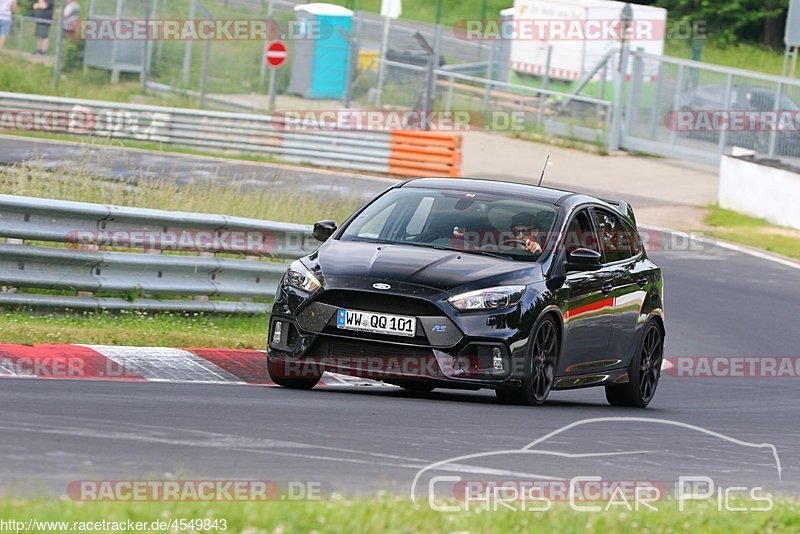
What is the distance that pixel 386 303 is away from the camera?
9914 mm

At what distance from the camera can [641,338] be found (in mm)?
12281

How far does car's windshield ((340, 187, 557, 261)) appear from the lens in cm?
1088

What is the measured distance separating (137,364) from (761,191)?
765 inches

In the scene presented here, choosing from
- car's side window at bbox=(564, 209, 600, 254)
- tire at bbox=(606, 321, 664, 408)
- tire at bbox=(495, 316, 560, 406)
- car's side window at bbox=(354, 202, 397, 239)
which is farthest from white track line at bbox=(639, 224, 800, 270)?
tire at bbox=(495, 316, 560, 406)

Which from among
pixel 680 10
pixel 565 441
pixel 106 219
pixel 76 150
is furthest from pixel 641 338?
pixel 680 10

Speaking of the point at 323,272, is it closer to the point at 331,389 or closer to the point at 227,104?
the point at 331,389

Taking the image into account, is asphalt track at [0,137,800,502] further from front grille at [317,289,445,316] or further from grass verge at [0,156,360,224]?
grass verge at [0,156,360,224]

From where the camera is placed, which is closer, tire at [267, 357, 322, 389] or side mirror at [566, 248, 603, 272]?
tire at [267, 357, 322, 389]

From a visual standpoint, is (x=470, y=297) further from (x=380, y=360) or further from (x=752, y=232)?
(x=752, y=232)

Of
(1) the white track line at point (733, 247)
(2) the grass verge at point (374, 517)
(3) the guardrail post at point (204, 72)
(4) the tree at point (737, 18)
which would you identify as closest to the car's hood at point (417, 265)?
(2) the grass verge at point (374, 517)

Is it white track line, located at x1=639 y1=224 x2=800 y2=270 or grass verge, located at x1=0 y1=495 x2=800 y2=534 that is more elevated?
grass verge, located at x1=0 y1=495 x2=800 y2=534

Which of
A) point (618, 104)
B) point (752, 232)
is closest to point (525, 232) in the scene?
point (752, 232)

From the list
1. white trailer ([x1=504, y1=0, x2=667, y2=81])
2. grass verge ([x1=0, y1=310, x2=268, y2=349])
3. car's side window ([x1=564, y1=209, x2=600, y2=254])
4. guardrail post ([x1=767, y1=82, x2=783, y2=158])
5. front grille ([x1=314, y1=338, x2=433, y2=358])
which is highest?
white trailer ([x1=504, y1=0, x2=667, y2=81])

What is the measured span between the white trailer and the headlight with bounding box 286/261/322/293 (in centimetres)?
3138
